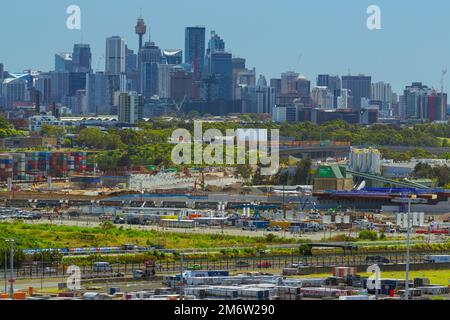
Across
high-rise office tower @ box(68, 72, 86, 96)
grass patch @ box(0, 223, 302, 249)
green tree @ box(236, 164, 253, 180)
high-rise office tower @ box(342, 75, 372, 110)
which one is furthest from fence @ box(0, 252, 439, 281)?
high-rise office tower @ box(342, 75, 372, 110)

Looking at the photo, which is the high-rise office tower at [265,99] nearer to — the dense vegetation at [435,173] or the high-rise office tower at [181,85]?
the high-rise office tower at [181,85]

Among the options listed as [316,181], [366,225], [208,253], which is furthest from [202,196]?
[208,253]

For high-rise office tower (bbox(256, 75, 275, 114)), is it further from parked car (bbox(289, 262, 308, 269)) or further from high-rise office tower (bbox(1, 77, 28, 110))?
parked car (bbox(289, 262, 308, 269))

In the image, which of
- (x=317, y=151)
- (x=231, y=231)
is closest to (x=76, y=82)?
(x=317, y=151)

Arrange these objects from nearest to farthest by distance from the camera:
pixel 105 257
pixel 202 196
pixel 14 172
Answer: pixel 105 257 → pixel 202 196 → pixel 14 172

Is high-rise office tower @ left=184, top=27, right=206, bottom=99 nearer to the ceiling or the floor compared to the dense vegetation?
nearer to the ceiling

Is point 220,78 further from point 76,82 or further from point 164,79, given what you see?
point 76,82
